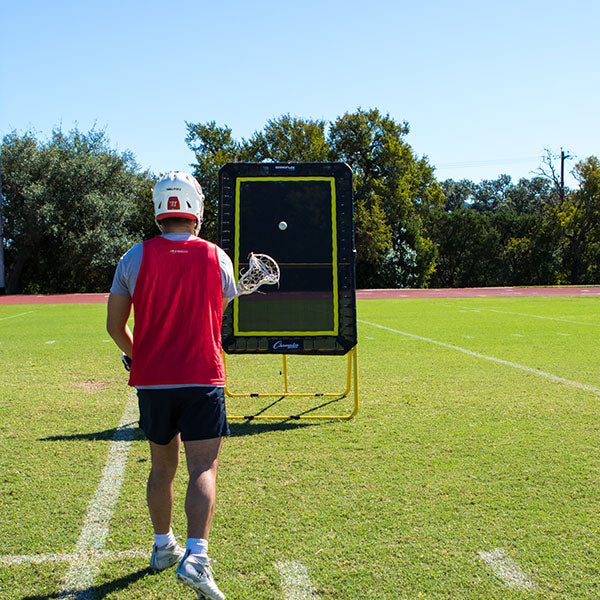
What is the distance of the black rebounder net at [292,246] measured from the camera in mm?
6023

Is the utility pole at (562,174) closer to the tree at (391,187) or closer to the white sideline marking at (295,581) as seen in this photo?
the tree at (391,187)

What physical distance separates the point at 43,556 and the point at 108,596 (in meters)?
0.57

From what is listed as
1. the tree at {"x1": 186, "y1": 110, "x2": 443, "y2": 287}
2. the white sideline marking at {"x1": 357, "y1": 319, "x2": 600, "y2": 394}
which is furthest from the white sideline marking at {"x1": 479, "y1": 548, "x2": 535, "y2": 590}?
the tree at {"x1": 186, "y1": 110, "x2": 443, "y2": 287}

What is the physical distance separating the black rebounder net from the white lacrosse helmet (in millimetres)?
3054

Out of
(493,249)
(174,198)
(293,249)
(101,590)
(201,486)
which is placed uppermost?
(493,249)

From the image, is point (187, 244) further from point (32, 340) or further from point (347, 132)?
point (347, 132)

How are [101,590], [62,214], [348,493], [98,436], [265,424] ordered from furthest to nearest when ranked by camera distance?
[62,214] < [265,424] < [98,436] < [348,493] < [101,590]

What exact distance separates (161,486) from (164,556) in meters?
0.34

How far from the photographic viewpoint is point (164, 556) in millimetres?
2990

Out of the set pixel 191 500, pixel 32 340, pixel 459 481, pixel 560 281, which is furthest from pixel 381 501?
pixel 560 281

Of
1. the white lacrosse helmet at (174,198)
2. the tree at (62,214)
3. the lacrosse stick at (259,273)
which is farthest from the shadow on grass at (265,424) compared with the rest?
the tree at (62,214)

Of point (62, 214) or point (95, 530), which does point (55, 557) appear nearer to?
point (95, 530)

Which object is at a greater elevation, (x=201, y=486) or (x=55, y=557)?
(x=201, y=486)

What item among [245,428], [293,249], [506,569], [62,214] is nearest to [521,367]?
[293,249]
